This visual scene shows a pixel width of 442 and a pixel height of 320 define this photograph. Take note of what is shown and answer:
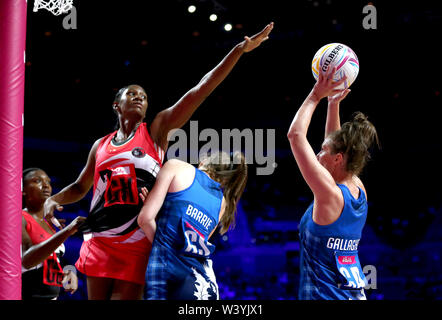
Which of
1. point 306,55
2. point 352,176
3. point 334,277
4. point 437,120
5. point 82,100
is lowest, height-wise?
point 334,277

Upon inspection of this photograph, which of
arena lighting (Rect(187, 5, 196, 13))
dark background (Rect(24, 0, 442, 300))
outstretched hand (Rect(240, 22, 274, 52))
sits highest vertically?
arena lighting (Rect(187, 5, 196, 13))

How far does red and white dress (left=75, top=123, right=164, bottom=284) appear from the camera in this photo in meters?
2.80

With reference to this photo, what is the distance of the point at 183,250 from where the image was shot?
7.66ft

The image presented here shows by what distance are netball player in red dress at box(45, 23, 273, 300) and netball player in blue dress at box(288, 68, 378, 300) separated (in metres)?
0.83

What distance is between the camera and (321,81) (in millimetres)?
2439

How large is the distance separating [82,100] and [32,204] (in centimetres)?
613

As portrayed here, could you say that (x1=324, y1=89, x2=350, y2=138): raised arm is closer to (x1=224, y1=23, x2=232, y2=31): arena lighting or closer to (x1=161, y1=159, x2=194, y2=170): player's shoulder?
(x1=161, y1=159, x2=194, y2=170): player's shoulder

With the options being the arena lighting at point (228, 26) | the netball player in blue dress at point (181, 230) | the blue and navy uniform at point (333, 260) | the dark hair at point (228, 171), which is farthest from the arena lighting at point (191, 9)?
the blue and navy uniform at point (333, 260)

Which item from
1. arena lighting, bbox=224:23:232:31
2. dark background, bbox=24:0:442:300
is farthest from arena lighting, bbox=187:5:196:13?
arena lighting, bbox=224:23:232:31

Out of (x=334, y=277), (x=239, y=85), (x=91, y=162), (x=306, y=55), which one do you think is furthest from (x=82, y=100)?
(x=334, y=277)

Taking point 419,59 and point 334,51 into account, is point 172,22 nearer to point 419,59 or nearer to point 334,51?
point 419,59

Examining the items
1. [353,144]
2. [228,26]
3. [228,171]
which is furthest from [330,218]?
[228,26]

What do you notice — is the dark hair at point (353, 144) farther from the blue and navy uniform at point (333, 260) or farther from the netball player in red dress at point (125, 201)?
the netball player in red dress at point (125, 201)

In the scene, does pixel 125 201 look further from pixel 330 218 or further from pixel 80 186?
pixel 330 218
